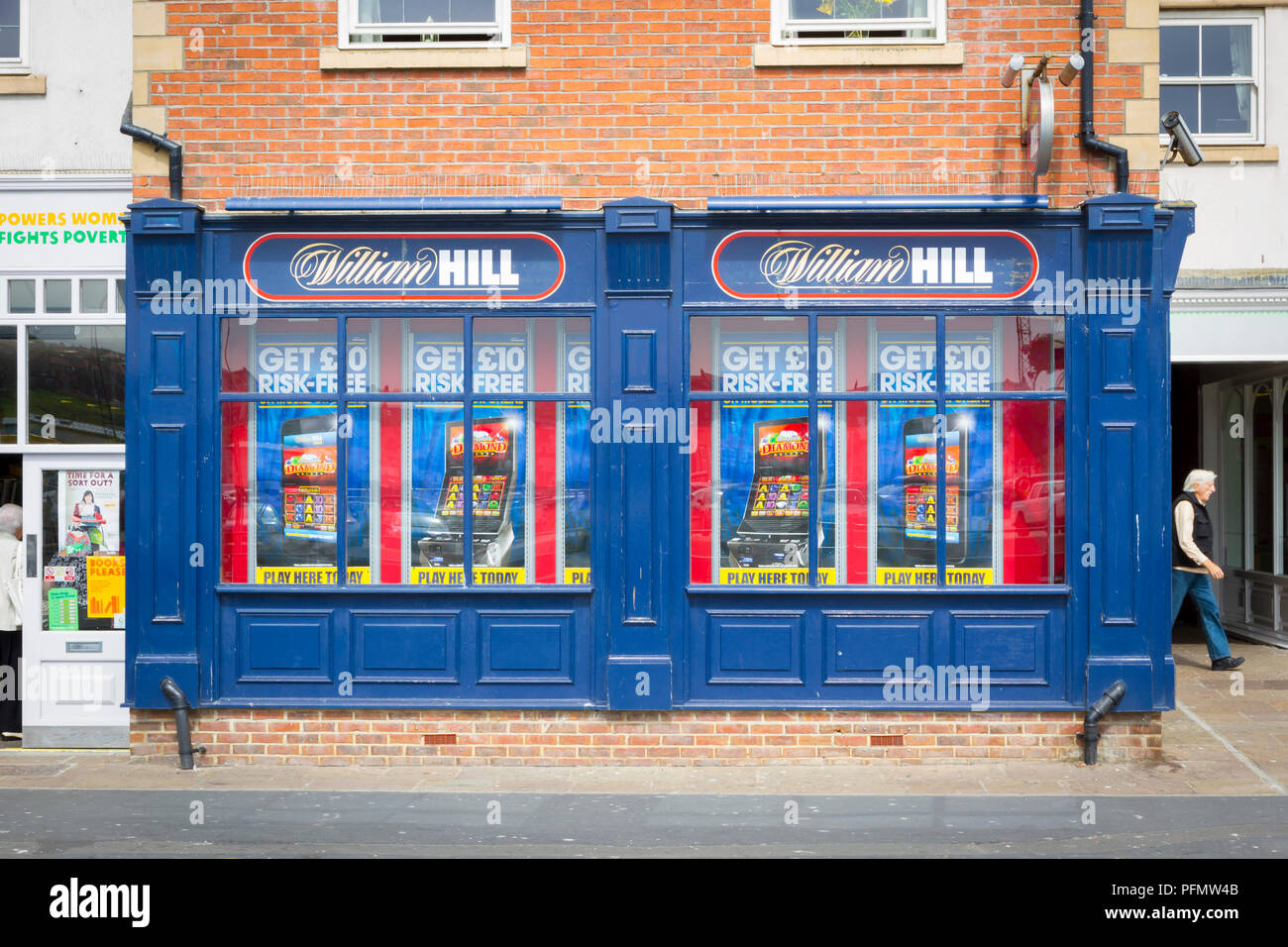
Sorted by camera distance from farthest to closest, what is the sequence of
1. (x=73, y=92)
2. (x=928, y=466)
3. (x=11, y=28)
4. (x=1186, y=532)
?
1. (x=1186, y=532)
2. (x=11, y=28)
3. (x=73, y=92)
4. (x=928, y=466)

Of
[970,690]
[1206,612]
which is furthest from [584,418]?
[1206,612]

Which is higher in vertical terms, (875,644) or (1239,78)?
(1239,78)

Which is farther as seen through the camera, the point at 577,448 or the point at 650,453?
the point at 577,448

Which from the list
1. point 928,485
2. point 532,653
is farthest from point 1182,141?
point 532,653

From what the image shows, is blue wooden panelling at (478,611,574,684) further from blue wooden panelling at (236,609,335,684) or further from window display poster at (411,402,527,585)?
blue wooden panelling at (236,609,335,684)

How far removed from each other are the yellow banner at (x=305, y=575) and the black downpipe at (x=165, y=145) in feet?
8.91

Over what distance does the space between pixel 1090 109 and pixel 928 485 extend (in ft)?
9.32

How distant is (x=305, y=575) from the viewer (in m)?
8.79

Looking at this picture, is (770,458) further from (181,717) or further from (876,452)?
(181,717)

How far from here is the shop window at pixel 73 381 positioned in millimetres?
9195

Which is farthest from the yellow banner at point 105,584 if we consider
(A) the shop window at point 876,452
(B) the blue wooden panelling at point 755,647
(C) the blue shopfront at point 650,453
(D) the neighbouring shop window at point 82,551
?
(B) the blue wooden panelling at point 755,647

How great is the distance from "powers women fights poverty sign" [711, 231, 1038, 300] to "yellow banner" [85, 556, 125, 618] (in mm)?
5031

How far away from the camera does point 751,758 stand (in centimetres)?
857

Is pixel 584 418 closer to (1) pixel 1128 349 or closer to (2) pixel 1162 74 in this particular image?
(1) pixel 1128 349
